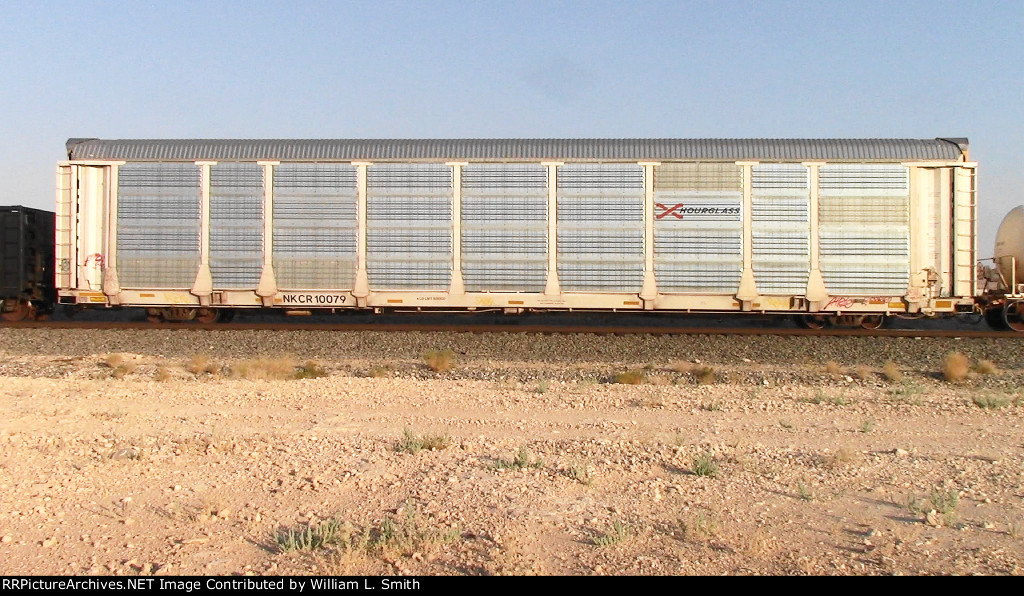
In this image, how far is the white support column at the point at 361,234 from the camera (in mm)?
14375

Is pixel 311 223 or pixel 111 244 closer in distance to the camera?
pixel 311 223

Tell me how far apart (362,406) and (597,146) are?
7.63 meters

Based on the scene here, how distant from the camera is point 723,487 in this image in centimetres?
558

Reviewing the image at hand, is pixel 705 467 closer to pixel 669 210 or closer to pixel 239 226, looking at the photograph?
pixel 669 210

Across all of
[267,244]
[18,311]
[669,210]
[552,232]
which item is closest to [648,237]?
[669,210]

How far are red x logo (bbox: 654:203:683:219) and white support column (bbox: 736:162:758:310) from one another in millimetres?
1249

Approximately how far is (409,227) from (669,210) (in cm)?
514

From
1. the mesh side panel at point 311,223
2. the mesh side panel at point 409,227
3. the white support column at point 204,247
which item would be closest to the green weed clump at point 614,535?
the mesh side panel at point 409,227

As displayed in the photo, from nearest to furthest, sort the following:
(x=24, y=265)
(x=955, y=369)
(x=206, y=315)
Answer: (x=955, y=369) < (x=206, y=315) < (x=24, y=265)

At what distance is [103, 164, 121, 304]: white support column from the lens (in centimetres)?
1470

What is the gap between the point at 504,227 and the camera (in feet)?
46.6

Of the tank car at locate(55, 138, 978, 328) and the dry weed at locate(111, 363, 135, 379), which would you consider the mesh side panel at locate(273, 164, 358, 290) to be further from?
the dry weed at locate(111, 363, 135, 379)

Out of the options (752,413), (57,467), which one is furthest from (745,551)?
(57,467)

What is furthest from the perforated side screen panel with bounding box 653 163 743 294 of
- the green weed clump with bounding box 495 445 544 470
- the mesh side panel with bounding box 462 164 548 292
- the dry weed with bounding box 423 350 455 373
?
the green weed clump with bounding box 495 445 544 470
